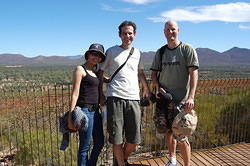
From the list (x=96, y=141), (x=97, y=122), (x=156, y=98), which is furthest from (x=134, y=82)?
(x=96, y=141)

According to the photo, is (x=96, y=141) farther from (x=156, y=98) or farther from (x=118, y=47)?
(x=118, y=47)

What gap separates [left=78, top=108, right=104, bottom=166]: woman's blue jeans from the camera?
302 centimetres

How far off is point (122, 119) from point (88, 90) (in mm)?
550

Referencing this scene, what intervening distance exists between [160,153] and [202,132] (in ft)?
4.63

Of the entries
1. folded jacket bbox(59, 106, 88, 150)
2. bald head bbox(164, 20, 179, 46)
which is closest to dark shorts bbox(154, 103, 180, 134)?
bald head bbox(164, 20, 179, 46)

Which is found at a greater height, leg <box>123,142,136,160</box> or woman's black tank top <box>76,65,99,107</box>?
woman's black tank top <box>76,65,99,107</box>

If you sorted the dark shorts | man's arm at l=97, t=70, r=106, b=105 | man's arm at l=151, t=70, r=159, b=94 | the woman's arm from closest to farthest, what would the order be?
the woman's arm → man's arm at l=97, t=70, r=106, b=105 → the dark shorts → man's arm at l=151, t=70, r=159, b=94

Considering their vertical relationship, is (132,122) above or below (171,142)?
above

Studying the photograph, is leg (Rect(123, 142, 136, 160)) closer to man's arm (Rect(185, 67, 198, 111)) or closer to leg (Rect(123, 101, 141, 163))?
leg (Rect(123, 101, 141, 163))

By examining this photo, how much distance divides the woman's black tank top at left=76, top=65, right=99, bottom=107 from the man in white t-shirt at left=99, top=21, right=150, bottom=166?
7.8 inches

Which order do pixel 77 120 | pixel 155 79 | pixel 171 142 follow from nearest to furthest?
pixel 77 120 < pixel 155 79 < pixel 171 142

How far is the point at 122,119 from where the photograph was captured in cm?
313

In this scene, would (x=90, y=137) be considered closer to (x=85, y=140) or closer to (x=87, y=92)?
(x=85, y=140)

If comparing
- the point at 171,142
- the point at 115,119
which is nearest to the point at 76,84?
the point at 115,119
